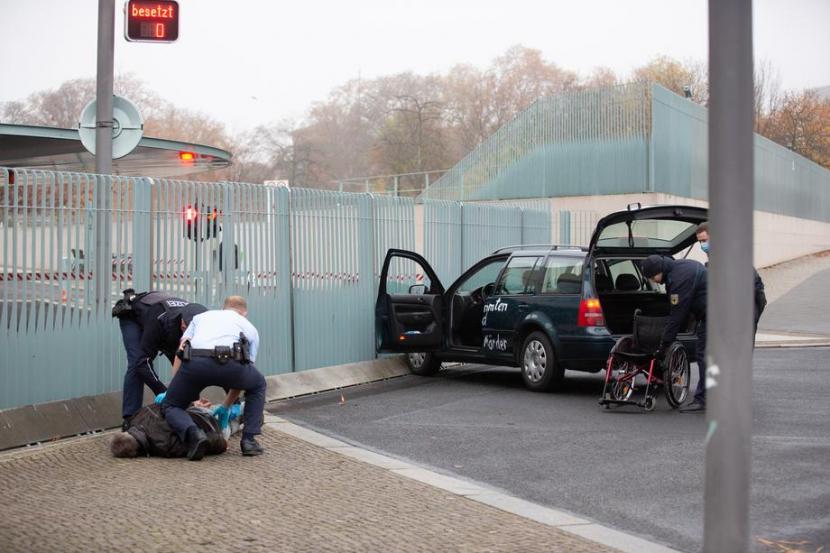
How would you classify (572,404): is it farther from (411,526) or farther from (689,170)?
(689,170)

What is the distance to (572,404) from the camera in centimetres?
1205

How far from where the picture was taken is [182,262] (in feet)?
38.1

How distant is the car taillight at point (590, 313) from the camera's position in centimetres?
1224

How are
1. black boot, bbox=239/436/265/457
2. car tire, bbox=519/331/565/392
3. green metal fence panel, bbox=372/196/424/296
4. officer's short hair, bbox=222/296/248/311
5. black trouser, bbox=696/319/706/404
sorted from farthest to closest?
1. green metal fence panel, bbox=372/196/424/296
2. car tire, bbox=519/331/565/392
3. black trouser, bbox=696/319/706/404
4. officer's short hair, bbox=222/296/248/311
5. black boot, bbox=239/436/265/457

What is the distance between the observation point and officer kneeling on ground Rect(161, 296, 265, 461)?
28.3 feet

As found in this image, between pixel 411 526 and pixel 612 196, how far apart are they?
22.6 metres

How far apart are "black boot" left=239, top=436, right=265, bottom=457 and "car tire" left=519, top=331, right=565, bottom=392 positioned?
458 cm

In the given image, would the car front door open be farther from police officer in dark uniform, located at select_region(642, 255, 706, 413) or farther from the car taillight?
police officer in dark uniform, located at select_region(642, 255, 706, 413)

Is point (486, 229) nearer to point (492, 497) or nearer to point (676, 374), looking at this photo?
point (676, 374)

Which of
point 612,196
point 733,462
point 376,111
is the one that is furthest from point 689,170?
point 376,111

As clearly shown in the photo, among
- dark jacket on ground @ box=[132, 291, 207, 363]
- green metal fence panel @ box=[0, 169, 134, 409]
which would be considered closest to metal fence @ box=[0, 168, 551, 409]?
green metal fence panel @ box=[0, 169, 134, 409]

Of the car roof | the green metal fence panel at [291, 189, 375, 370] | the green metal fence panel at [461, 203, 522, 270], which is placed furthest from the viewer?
the green metal fence panel at [461, 203, 522, 270]

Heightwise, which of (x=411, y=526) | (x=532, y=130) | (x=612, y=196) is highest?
(x=532, y=130)

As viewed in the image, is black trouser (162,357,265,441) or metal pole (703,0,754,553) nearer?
metal pole (703,0,754,553)
